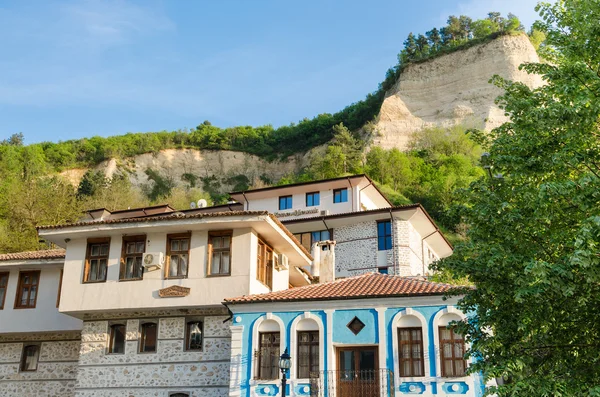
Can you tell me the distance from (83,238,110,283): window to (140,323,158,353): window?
2.12 meters

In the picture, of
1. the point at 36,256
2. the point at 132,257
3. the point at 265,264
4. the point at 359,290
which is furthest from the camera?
the point at 36,256

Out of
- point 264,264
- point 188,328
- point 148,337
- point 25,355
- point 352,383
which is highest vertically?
point 264,264

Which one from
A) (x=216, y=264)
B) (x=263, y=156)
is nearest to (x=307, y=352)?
(x=216, y=264)

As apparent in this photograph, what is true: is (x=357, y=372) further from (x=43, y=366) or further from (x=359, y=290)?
(x=43, y=366)

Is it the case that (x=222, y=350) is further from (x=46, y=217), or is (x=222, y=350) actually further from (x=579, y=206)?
(x=46, y=217)

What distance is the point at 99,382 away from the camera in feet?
66.6

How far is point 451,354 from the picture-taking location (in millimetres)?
16594

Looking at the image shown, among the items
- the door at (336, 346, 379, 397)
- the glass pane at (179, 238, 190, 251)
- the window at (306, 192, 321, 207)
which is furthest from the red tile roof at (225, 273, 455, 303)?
the window at (306, 192, 321, 207)

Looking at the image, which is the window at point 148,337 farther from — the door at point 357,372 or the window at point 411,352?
the window at point 411,352

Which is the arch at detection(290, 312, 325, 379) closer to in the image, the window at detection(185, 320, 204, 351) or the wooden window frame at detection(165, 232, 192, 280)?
the window at detection(185, 320, 204, 351)

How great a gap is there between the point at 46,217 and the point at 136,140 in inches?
1666

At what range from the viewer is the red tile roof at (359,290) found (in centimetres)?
1723

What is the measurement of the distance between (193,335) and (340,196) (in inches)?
743

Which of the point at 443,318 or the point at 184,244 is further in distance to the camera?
the point at 184,244
